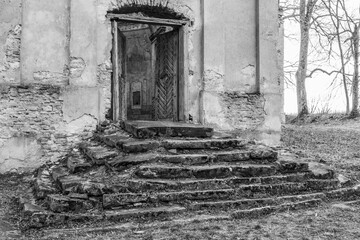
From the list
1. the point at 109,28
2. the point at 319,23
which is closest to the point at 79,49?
the point at 109,28

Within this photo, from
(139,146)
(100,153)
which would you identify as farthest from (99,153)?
(139,146)

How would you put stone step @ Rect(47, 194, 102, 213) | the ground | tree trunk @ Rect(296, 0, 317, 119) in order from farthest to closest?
1. tree trunk @ Rect(296, 0, 317, 119)
2. stone step @ Rect(47, 194, 102, 213)
3. the ground

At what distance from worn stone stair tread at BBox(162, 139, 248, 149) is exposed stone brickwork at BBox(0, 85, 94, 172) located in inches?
101

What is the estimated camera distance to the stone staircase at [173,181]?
5.25 meters

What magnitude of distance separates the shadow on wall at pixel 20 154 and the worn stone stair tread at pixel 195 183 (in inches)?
134

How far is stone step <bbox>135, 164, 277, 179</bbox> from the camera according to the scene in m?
5.82

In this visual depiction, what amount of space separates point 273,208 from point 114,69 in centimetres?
470

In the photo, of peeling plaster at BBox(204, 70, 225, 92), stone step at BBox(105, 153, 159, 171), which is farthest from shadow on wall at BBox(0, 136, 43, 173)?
peeling plaster at BBox(204, 70, 225, 92)

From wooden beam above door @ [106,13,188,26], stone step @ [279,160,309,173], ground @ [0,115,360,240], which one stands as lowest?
ground @ [0,115,360,240]

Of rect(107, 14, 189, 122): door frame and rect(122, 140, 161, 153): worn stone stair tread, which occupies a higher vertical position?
rect(107, 14, 189, 122): door frame

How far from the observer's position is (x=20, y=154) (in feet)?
26.6

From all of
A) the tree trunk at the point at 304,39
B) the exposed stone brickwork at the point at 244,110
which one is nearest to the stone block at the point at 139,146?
the exposed stone brickwork at the point at 244,110

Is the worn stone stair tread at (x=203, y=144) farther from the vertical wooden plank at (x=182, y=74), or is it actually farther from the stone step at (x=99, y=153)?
the vertical wooden plank at (x=182, y=74)

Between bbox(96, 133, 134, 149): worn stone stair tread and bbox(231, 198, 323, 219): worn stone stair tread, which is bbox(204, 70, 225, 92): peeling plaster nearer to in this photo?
bbox(96, 133, 134, 149): worn stone stair tread
